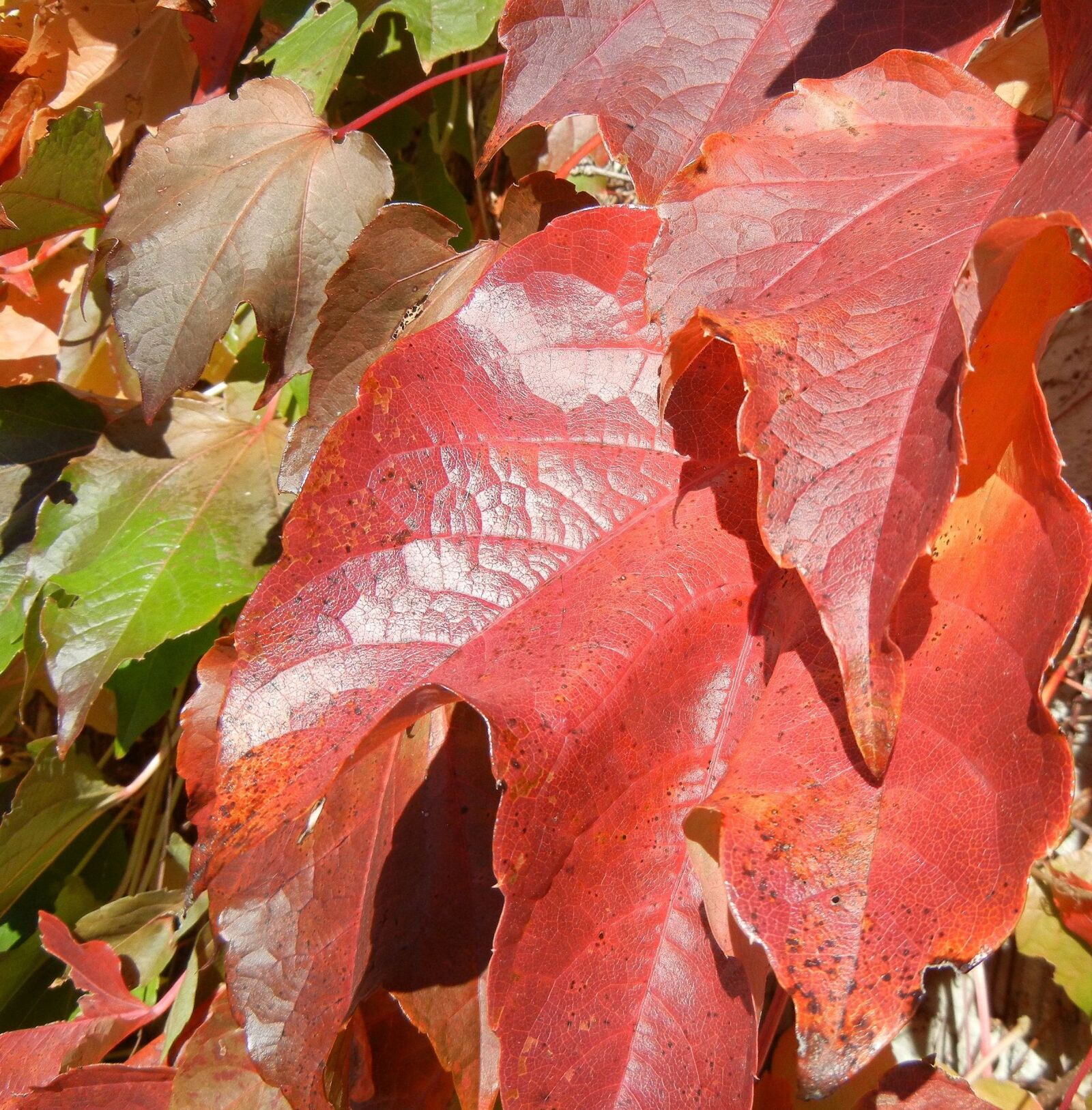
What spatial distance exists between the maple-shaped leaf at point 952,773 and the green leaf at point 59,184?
646 mm

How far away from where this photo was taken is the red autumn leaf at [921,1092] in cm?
53

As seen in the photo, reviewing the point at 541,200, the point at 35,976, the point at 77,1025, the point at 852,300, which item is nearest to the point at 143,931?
the point at 77,1025

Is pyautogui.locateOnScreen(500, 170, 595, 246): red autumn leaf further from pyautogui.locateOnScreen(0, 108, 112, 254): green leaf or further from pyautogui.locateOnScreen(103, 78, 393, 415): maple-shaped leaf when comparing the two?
pyautogui.locateOnScreen(0, 108, 112, 254): green leaf

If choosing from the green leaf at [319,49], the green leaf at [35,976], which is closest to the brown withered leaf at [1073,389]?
the green leaf at [319,49]

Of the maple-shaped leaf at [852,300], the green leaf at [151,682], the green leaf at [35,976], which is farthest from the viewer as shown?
the green leaf at [35,976]

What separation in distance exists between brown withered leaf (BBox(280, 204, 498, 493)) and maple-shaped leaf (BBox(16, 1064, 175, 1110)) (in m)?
0.48

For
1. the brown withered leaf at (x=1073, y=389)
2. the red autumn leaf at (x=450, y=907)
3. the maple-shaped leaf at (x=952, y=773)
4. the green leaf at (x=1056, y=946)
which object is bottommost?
the green leaf at (x=1056, y=946)

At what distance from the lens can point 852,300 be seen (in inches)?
14.5

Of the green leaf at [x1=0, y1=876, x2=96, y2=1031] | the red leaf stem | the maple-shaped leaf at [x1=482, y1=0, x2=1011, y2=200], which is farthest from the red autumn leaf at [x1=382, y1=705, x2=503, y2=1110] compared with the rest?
the green leaf at [x1=0, y1=876, x2=96, y2=1031]

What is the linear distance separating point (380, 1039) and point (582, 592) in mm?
405

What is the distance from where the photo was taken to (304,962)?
1.75ft

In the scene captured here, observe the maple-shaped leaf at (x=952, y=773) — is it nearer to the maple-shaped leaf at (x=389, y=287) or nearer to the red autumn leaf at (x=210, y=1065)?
the maple-shaped leaf at (x=389, y=287)

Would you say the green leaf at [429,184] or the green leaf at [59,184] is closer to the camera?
the green leaf at [59,184]

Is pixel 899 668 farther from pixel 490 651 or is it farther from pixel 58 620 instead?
pixel 58 620
